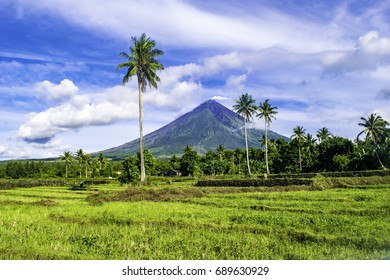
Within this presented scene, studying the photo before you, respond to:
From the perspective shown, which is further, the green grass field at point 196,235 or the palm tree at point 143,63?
the palm tree at point 143,63

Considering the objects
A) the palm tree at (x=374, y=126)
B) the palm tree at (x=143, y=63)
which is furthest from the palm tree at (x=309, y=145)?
the palm tree at (x=143, y=63)

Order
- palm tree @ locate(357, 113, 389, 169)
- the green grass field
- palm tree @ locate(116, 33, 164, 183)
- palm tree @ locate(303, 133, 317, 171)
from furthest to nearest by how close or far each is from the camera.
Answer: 1. palm tree @ locate(303, 133, 317, 171)
2. palm tree @ locate(357, 113, 389, 169)
3. palm tree @ locate(116, 33, 164, 183)
4. the green grass field

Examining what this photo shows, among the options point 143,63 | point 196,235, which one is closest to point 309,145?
point 143,63

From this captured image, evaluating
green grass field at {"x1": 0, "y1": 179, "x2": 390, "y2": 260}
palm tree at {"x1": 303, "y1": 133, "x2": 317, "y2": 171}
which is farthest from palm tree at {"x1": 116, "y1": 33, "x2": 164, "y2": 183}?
palm tree at {"x1": 303, "y1": 133, "x2": 317, "y2": 171}

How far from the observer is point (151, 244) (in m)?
12.1

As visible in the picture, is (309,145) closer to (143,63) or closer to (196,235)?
(143,63)

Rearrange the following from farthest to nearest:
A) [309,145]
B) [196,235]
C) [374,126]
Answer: [309,145]
[374,126]
[196,235]

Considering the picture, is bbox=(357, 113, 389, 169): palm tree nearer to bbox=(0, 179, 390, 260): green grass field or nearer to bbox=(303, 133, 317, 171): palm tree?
bbox=(303, 133, 317, 171): palm tree

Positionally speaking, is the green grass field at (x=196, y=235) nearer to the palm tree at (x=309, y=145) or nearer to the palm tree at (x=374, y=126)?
the palm tree at (x=374, y=126)

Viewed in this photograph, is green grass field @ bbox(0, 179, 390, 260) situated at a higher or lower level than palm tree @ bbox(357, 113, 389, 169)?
lower

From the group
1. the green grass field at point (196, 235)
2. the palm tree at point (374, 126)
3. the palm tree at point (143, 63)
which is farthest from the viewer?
the palm tree at point (374, 126)

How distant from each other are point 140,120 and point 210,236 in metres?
34.1

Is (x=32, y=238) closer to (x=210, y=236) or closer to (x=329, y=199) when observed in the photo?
(x=210, y=236)
